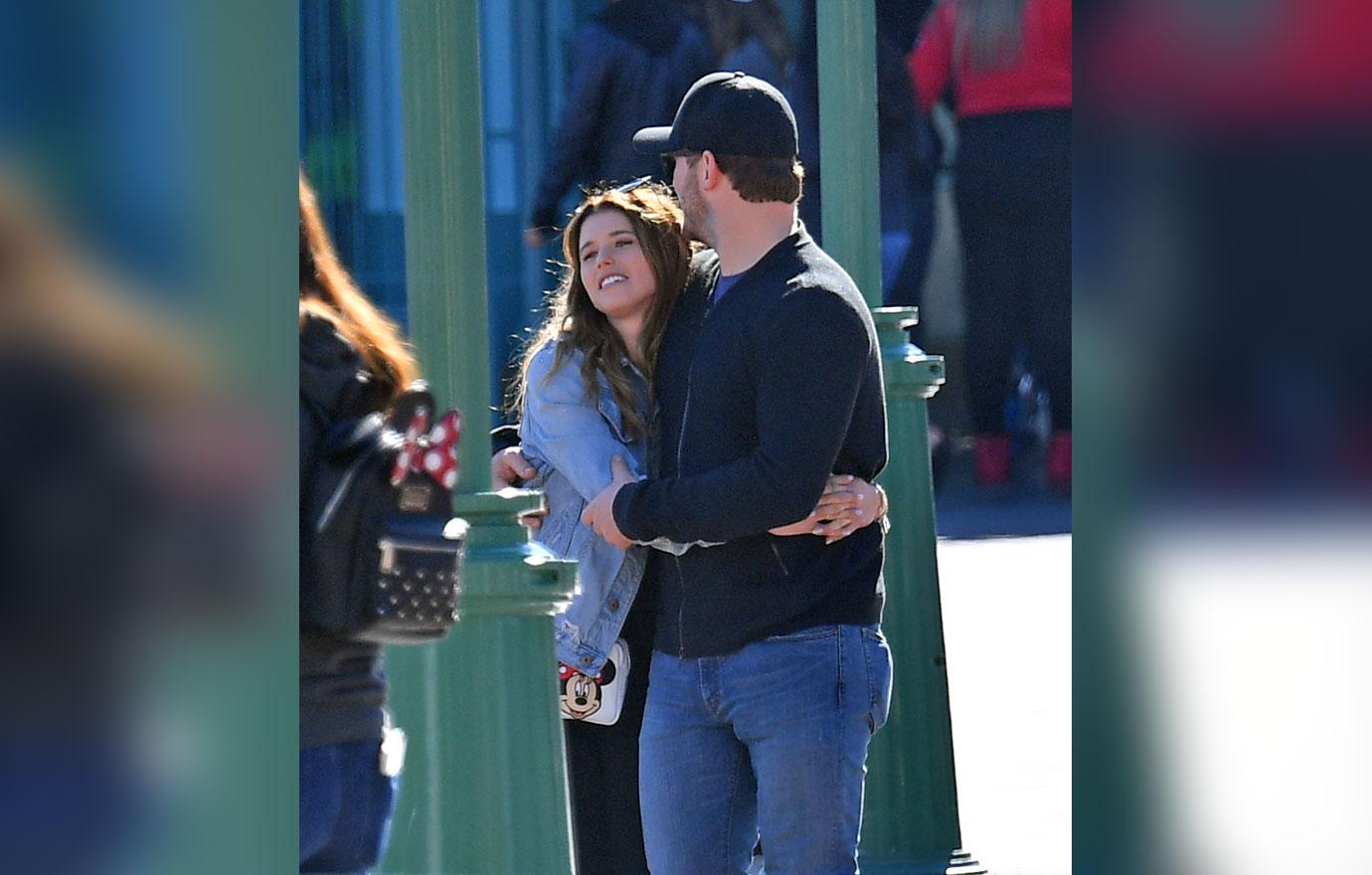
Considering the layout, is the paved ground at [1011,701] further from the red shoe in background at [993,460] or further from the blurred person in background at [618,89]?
the red shoe in background at [993,460]

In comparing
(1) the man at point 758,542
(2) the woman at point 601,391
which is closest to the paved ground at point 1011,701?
(2) the woman at point 601,391

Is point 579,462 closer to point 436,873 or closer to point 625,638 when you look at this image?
point 625,638

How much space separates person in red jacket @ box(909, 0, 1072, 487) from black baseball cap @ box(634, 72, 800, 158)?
10.1m

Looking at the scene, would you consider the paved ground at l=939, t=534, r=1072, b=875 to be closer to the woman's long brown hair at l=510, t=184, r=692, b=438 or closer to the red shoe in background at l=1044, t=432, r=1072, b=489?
the woman's long brown hair at l=510, t=184, r=692, b=438

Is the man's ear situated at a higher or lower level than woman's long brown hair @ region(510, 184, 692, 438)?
higher

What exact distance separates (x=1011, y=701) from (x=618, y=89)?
2.53 metres

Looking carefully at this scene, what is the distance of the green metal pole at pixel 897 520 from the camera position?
5.20m

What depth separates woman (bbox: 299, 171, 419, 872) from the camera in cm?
290

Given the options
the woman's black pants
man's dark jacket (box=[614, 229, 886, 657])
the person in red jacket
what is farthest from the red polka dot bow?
the woman's black pants

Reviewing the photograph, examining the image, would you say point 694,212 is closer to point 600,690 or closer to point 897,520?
point 600,690

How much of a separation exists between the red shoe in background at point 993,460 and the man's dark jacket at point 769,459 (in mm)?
11333

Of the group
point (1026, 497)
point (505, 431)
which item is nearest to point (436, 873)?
point (505, 431)
